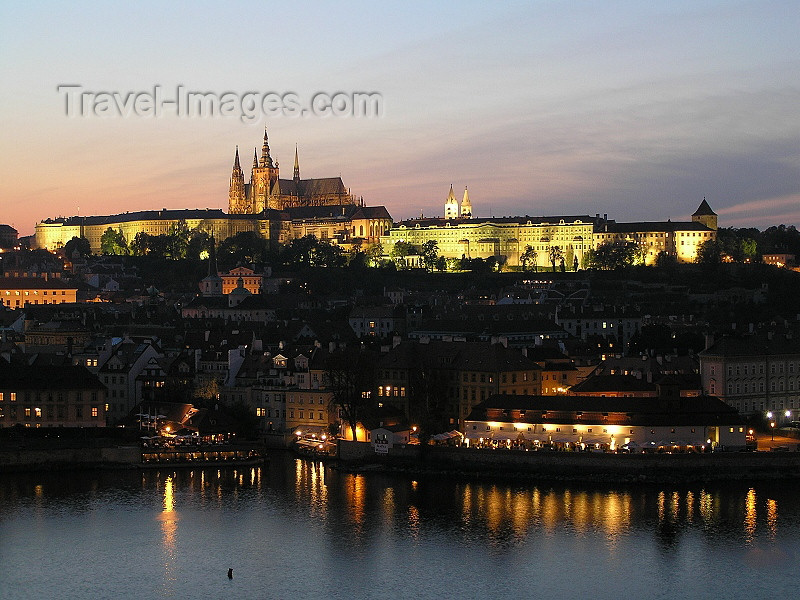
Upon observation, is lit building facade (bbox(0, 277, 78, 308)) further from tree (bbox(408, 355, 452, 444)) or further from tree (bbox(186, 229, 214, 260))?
tree (bbox(408, 355, 452, 444))

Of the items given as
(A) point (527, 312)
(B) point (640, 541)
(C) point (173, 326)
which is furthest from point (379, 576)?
(A) point (527, 312)

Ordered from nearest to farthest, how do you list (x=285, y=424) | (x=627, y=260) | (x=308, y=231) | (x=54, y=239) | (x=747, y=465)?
(x=747, y=465) → (x=285, y=424) → (x=627, y=260) → (x=308, y=231) → (x=54, y=239)

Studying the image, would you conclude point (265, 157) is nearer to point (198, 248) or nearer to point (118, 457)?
point (198, 248)

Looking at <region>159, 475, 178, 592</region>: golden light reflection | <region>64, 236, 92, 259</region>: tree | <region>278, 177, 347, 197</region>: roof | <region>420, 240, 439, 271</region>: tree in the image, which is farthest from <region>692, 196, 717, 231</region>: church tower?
<region>159, 475, 178, 592</region>: golden light reflection

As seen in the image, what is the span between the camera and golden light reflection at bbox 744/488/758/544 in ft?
95.9

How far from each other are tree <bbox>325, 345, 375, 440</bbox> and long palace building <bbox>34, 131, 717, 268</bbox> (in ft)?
265

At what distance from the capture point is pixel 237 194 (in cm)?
15200

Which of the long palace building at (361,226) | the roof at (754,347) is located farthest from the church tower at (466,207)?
the roof at (754,347)

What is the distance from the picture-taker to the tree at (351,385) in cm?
3875

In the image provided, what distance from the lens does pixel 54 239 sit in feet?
499

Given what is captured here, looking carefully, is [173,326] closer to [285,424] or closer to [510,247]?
[285,424]

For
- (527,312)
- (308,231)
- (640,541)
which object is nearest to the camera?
(640,541)

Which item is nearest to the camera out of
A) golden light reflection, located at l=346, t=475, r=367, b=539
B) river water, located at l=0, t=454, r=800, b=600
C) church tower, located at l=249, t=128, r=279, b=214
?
river water, located at l=0, t=454, r=800, b=600

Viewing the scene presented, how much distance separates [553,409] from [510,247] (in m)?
92.6
